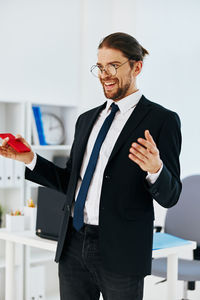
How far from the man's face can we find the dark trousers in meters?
0.53

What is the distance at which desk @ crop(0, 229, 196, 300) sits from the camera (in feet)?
9.21

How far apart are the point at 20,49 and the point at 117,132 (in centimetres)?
240

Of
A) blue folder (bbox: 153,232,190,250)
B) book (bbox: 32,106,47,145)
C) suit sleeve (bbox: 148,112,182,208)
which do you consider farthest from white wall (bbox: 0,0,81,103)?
suit sleeve (bbox: 148,112,182,208)

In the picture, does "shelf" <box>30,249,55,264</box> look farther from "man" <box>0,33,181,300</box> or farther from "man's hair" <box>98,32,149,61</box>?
"man's hair" <box>98,32,149,61</box>

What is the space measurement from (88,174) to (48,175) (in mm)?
220

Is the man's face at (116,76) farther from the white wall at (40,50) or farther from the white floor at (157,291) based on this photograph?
the white floor at (157,291)

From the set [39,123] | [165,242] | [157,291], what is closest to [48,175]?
→ [165,242]

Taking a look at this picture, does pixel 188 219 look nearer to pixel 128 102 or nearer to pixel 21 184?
pixel 21 184

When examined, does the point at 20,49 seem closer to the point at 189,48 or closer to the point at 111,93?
the point at 189,48

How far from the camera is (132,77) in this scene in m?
1.95

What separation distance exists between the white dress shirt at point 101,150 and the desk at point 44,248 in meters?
0.89

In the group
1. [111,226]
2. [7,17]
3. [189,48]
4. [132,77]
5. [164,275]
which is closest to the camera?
[111,226]

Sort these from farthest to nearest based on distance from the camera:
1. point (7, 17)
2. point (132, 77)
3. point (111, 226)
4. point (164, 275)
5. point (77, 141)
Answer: point (7, 17) → point (164, 275) → point (77, 141) → point (132, 77) → point (111, 226)

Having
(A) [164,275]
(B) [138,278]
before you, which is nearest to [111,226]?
(B) [138,278]
